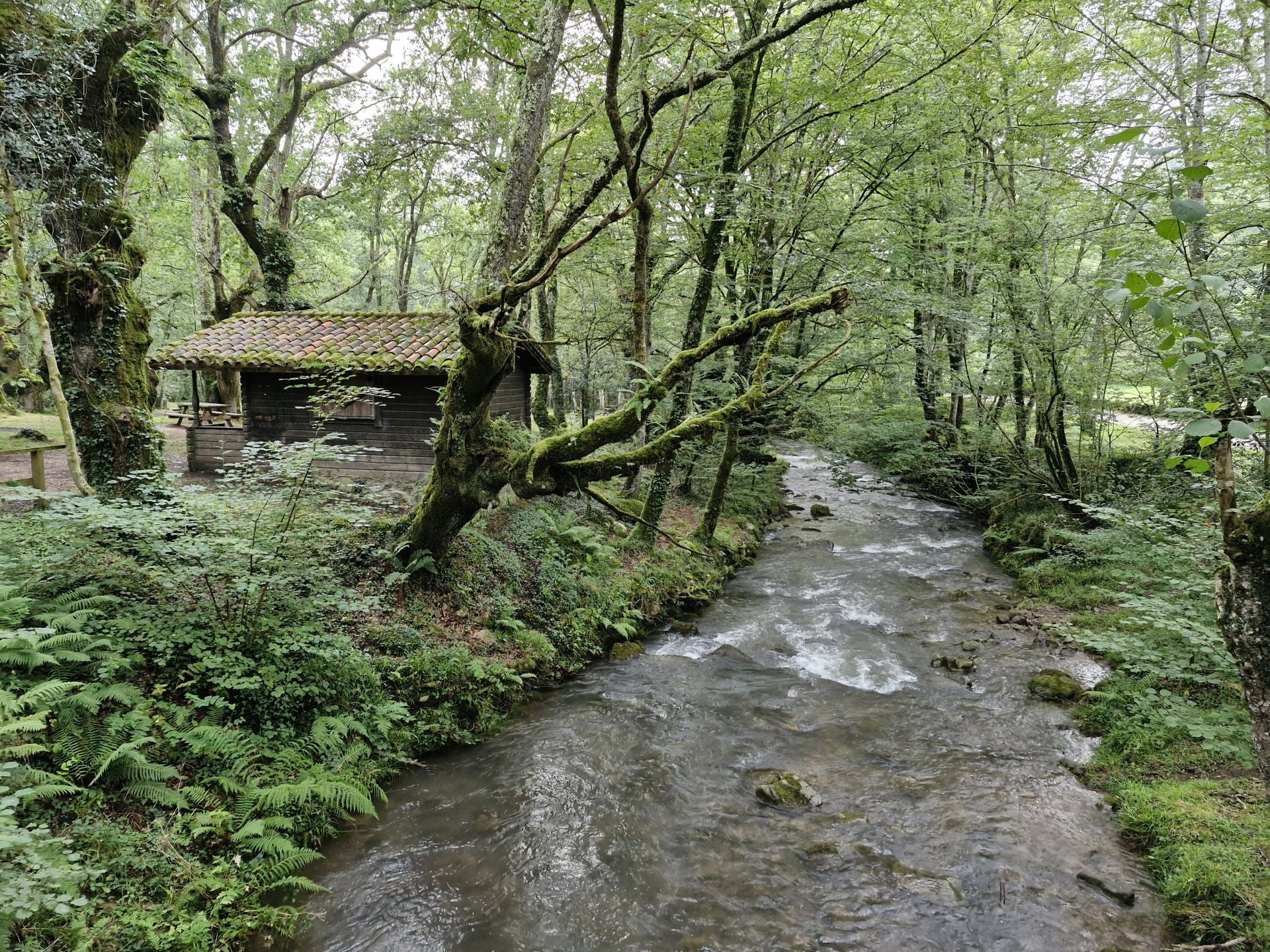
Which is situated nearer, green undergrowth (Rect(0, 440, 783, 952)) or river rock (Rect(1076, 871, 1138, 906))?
green undergrowth (Rect(0, 440, 783, 952))

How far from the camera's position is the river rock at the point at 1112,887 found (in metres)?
4.78

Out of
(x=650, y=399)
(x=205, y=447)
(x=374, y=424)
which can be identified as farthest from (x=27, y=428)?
(x=650, y=399)

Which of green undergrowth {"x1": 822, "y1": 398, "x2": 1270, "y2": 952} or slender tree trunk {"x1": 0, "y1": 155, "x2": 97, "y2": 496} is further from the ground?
slender tree trunk {"x1": 0, "y1": 155, "x2": 97, "y2": 496}

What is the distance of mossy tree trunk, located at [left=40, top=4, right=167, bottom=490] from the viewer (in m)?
7.36

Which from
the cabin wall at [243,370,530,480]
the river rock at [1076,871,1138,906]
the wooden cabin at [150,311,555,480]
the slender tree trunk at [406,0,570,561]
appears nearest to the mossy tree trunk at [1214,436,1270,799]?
the river rock at [1076,871,1138,906]

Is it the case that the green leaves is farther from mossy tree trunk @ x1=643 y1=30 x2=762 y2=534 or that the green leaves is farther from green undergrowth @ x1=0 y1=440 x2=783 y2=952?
mossy tree trunk @ x1=643 y1=30 x2=762 y2=534

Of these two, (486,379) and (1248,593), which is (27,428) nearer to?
(486,379)

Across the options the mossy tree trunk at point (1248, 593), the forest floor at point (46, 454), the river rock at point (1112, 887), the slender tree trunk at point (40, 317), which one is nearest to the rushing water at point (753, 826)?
the river rock at point (1112, 887)

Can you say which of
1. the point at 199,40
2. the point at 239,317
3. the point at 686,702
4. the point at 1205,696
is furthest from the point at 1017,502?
the point at 199,40

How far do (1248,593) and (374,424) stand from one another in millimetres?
13057

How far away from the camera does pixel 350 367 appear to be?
11.4m

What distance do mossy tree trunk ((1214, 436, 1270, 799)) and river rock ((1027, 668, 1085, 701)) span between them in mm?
4432

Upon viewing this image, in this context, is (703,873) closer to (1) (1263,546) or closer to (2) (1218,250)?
(1) (1263,546)

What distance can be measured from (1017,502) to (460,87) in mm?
16323
